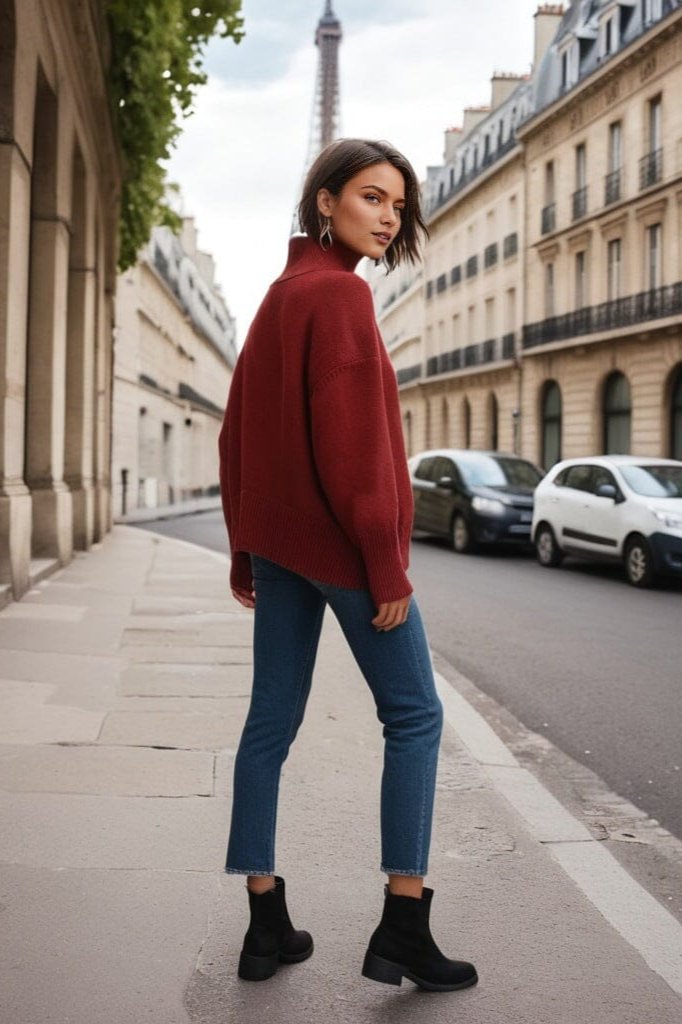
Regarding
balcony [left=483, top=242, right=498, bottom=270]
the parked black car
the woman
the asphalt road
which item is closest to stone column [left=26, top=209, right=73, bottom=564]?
the asphalt road

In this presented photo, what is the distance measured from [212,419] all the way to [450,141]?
24.0 meters

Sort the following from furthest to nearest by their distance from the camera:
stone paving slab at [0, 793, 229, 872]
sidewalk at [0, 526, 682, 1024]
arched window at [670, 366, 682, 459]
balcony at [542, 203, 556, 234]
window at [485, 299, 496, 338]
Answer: window at [485, 299, 496, 338], balcony at [542, 203, 556, 234], arched window at [670, 366, 682, 459], stone paving slab at [0, 793, 229, 872], sidewalk at [0, 526, 682, 1024]

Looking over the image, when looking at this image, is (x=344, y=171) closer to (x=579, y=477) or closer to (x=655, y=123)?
(x=579, y=477)

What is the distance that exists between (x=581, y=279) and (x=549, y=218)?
3083mm

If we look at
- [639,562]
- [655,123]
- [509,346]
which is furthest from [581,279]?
[639,562]

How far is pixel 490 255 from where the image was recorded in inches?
1742

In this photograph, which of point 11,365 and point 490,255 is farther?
point 490,255

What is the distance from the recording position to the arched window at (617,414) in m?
33.0

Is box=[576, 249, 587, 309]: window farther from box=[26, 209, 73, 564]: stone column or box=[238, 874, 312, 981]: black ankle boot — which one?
box=[238, 874, 312, 981]: black ankle boot

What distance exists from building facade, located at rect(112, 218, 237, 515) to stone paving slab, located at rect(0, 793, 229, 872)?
26.3m

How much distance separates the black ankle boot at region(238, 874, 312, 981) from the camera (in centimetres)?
285

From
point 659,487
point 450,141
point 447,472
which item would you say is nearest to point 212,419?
point 450,141

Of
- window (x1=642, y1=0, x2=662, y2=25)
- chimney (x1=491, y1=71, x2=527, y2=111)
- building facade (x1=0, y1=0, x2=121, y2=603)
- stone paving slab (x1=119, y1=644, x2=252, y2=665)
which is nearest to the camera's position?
stone paving slab (x1=119, y1=644, x2=252, y2=665)

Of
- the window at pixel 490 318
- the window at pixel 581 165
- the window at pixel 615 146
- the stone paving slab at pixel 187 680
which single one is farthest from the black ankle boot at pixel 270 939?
the window at pixel 490 318
